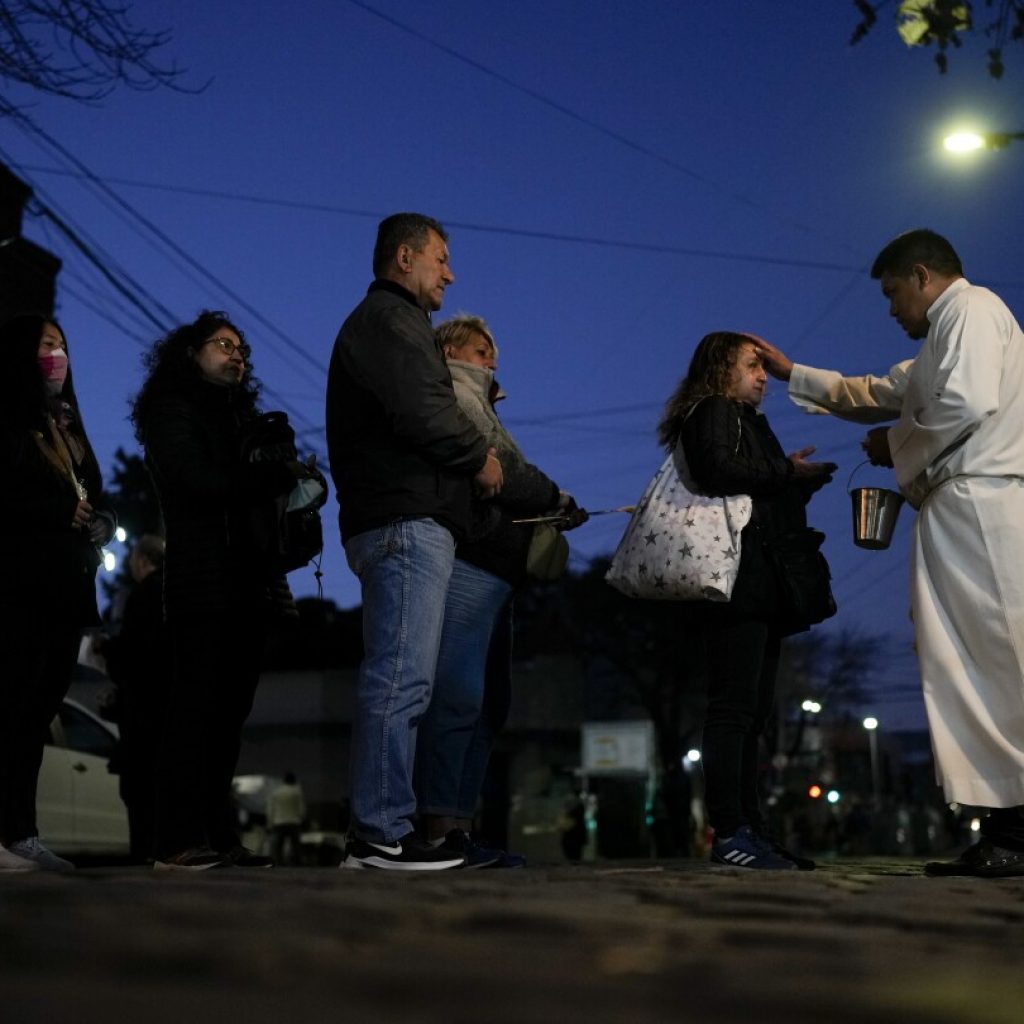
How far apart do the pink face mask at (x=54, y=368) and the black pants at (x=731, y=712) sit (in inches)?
94.2

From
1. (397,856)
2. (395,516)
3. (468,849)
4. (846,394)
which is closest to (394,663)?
(395,516)

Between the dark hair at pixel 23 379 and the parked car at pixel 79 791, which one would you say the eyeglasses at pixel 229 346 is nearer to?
the dark hair at pixel 23 379

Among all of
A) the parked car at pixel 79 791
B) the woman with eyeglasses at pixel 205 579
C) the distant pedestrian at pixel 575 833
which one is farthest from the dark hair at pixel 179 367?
the distant pedestrian at pixel 575 833

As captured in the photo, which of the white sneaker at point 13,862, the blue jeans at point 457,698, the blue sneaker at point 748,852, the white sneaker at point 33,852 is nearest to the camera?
the white sneaker at point 13,862

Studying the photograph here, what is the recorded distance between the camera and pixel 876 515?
509 cm

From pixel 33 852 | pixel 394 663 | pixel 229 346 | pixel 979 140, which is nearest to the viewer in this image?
pixel 394 663

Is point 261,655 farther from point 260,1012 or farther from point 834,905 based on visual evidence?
point 260,1012

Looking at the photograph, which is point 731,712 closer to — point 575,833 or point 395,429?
point 395,429

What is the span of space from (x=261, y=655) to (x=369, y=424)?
0.99m

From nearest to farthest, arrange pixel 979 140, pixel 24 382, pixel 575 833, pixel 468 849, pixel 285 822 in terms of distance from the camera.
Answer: pixel 468 849 < pixel 24 382 < pixel 979 140 < pixel 285 822 < pixel 575 833

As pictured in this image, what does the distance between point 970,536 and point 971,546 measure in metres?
0.03

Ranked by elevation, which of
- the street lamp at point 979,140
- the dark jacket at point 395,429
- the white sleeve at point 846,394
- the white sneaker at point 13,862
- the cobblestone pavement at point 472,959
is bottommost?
the cobblestone pavement at point 472,959

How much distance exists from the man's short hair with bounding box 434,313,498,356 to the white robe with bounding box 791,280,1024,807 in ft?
5.23

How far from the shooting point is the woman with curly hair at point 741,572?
16.7 ft
